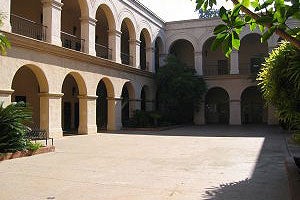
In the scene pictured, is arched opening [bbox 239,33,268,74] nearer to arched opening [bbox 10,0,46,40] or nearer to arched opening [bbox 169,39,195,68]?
arched opening [bbox 169,39,195,68]

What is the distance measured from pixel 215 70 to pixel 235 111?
505cm

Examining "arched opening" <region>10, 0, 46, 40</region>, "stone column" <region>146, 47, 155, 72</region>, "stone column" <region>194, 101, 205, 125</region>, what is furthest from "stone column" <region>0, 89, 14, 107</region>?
"stone column" <region>194, 101, 205, 125</region>

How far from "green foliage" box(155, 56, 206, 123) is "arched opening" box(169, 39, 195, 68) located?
201 inches

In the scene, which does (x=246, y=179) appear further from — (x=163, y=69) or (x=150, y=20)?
(x=150, y=20)

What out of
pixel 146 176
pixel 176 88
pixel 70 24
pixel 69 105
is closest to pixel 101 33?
pixel 70 24

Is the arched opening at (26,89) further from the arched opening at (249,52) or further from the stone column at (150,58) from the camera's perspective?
the arched opening at (249,52)

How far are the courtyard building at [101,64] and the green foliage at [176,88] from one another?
1199 mm

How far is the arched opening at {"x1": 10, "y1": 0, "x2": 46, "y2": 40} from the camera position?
18641 mm

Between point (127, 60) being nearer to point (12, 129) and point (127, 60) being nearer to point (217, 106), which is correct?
point (217, 106)

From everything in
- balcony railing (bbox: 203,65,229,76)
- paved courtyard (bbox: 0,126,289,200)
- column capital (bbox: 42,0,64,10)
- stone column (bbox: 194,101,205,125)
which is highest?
column capital (bbox: 42,0,64,10)

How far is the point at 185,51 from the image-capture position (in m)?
33.5

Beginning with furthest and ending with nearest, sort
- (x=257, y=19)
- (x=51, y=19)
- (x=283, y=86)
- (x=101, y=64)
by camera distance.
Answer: (x=101, y=64), (x=51, y=19), (x=283, y=86), (x=257, y=19)

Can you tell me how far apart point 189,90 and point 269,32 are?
24.4 meters

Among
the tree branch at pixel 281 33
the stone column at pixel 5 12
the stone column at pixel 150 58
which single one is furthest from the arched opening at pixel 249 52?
the tree branch at pixel 281 33
